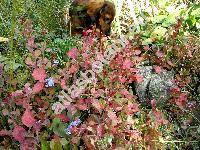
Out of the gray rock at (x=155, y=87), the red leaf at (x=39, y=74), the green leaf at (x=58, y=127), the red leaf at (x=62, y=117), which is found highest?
the red leaf at (x=39, y=74)

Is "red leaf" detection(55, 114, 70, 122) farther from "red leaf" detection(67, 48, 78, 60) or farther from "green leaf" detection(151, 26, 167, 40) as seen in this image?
"green leaf" detection(151, 26, 167, 40)

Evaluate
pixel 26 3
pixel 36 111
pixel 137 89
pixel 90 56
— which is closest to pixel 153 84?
pixel 137 89

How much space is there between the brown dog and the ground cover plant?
0.55 ft

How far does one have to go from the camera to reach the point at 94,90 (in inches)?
102

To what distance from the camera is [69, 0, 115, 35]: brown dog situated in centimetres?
404

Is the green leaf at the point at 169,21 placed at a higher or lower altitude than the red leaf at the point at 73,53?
lower

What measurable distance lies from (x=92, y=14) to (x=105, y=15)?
0.14 m

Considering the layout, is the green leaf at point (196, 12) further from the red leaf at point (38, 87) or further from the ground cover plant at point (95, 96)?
the red leaf at point (38, 87)

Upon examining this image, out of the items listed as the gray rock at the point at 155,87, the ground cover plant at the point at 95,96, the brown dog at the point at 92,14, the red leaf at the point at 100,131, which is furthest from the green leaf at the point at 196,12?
the red leaf at the point at 100,131

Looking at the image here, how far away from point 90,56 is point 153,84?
76 centimetres

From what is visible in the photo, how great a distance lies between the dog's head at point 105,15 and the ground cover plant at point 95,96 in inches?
6.0

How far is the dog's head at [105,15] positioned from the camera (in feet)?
13.3

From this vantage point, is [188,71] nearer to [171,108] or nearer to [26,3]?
[171,108]

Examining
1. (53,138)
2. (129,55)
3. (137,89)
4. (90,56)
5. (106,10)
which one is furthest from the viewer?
(106,10)
